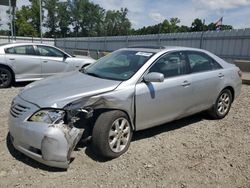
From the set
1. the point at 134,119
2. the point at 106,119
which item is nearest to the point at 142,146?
the point at 134,119

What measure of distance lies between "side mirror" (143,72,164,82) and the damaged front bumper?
1.26m

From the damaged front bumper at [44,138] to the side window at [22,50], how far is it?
562cm

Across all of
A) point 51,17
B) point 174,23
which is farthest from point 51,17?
point 174,23

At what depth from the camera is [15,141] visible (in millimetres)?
3506

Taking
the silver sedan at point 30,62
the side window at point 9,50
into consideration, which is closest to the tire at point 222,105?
the silver sedan at point 30,62

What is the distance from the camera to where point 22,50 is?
28.2 feet

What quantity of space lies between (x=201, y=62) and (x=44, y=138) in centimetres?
327

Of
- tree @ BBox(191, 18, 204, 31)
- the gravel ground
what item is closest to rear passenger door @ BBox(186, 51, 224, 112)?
the gravel ground

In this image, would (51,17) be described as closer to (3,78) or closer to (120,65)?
(3,78)

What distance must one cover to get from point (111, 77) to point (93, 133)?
3.21 ft

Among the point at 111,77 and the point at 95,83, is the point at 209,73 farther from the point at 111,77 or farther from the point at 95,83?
the point at 95,83

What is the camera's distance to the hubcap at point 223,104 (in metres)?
5.54

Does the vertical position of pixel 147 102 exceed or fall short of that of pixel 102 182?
it exceeds it

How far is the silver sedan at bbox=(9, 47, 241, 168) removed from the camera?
3293 millimetres
